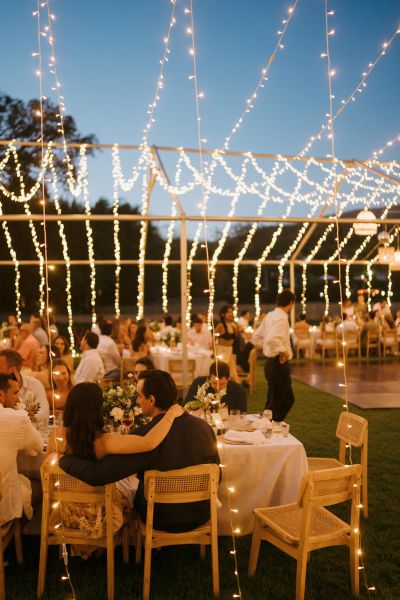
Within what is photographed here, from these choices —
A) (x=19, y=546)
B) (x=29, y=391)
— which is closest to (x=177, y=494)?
(x=19, y=546)

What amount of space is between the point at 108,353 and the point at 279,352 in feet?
9.76

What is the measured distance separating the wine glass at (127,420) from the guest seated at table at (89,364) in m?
2.26

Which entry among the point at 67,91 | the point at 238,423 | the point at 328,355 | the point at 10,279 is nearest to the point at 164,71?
the point at 67,91

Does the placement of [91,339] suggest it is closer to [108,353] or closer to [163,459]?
[108,353]

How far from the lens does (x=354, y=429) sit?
4098mm

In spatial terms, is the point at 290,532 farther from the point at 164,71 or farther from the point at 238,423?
the point at 164,71

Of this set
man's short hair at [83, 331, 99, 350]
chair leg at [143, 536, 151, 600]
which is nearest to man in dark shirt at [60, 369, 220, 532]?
chair leg at [143, 536, 151, 600]

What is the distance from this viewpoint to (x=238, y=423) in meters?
4.17

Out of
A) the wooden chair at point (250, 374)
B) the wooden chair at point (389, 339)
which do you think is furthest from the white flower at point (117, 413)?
the wooden chair at point (389, 339)

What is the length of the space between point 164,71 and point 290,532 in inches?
162

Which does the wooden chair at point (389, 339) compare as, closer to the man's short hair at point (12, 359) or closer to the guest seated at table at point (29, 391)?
the guest seated at table at point (29, 391)

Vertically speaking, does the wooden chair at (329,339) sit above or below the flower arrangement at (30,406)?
below

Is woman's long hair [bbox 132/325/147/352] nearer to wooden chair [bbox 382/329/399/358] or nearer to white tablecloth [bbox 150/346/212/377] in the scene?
white tablecloth [bbox 150/346/212/377]

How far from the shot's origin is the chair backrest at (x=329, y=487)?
114 inches
